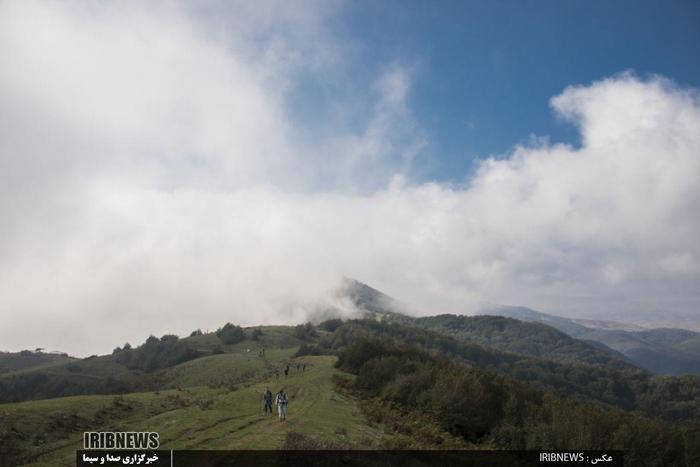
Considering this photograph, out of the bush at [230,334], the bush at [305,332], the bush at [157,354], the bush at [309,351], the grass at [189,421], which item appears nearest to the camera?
the grass at [189,421]

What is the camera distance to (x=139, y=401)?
126 feet

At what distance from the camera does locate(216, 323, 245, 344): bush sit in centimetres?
13450

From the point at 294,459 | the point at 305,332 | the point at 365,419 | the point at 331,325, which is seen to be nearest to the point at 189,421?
the point at 294,459

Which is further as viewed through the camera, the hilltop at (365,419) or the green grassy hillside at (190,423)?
the hilltop at (365,419)

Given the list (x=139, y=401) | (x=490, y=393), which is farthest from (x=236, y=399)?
(x=490, y=393)

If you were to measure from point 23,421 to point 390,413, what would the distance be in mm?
26549

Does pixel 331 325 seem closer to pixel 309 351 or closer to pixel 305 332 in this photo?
pixel 305 332

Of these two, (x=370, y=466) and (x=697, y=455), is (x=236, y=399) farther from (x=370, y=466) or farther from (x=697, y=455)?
(x=697, y=455)

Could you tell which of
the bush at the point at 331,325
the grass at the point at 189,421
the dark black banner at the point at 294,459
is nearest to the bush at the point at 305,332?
the bush at the point at 331,325

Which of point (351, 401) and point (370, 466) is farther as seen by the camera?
point (351, 401)

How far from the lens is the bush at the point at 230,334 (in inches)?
5295

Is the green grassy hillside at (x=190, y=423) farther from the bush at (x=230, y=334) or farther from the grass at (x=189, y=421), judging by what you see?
the bush at (x=230, y=334)

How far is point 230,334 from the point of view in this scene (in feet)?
450

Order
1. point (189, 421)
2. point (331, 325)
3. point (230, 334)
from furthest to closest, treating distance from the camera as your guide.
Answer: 1. point (331, 325)
2. point (230, 334)
3. point (189, 421)
